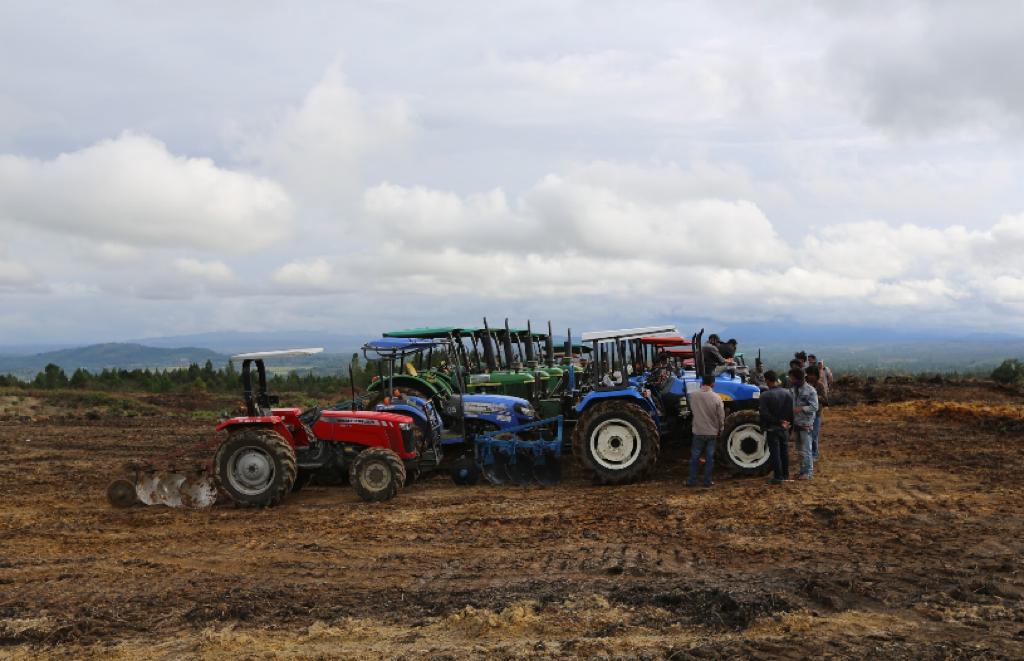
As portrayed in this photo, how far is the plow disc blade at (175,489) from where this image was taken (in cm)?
1040

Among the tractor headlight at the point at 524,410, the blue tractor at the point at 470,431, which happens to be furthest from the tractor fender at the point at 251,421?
the tractor headlight at the point at 524,410

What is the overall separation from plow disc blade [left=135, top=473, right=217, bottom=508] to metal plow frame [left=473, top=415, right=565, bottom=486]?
3.52 m

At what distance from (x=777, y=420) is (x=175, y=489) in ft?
24.9

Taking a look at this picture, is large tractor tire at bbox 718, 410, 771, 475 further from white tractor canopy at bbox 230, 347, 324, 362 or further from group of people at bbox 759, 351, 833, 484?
white tractor canopy at bbox 230, 347, 324, 362

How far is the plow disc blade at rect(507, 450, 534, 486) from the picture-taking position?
11375 millimetres

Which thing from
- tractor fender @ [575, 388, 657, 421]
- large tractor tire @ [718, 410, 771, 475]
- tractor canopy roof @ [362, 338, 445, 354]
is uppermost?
tractor canopy roof @ [362, 338, 445, 354]

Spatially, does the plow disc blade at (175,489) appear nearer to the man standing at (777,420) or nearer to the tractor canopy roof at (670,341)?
the man standing at (777,420)

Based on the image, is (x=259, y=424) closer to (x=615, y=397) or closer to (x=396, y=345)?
(x=396, y=345)

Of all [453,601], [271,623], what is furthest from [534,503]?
[271,623]

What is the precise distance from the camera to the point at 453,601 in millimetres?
6262

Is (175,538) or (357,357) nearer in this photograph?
(175,538)

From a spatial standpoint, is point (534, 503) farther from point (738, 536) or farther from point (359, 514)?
point (738, 536)

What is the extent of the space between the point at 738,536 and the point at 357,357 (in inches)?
274

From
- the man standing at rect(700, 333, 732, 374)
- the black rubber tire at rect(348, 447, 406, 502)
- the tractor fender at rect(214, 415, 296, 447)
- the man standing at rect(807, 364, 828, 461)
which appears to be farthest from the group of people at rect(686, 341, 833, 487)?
the tractor fender at rect(214, 415, 296, 447)
